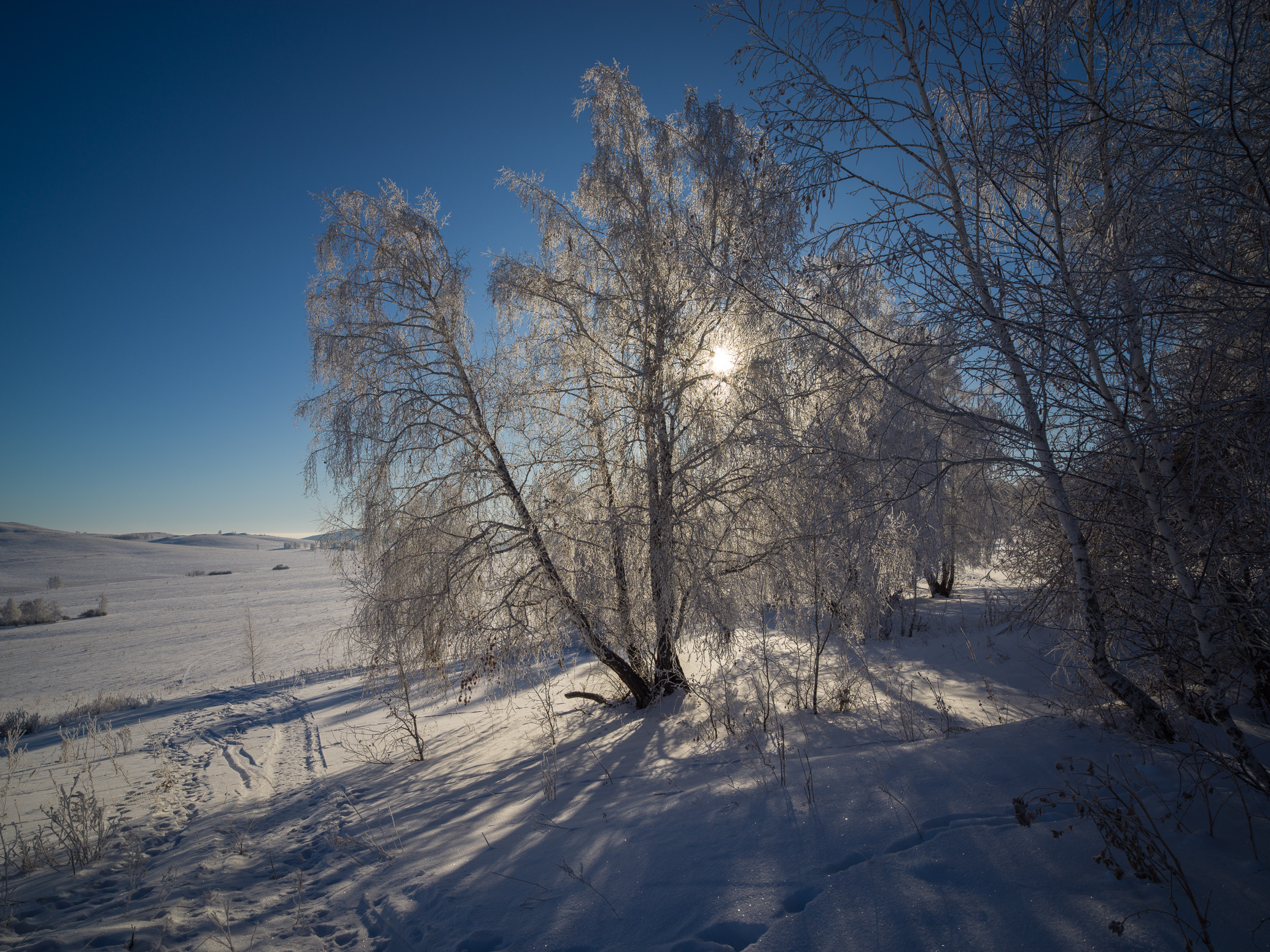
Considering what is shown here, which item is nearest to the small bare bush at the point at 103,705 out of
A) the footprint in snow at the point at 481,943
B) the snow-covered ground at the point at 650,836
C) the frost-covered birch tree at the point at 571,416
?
the snow-covered ground at the point at 650,836

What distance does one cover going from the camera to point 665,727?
5.90 metres

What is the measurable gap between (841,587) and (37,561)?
85739 millimetres

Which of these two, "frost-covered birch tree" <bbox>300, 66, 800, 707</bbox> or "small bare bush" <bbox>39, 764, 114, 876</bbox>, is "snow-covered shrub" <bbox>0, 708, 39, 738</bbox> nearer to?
"small bare bush" <bbox>39, 764, 114, 876</bbox>

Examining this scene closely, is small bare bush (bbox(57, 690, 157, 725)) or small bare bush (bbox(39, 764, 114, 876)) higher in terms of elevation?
small bare bush (bbox(39, 764, 114, 876))

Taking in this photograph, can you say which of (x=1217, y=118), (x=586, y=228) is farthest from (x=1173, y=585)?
(x=586, y=228)

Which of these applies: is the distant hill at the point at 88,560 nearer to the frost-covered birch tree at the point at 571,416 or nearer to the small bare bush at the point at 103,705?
the small bare bush at the point at 103,705

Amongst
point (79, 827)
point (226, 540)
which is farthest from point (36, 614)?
point (226, 540)

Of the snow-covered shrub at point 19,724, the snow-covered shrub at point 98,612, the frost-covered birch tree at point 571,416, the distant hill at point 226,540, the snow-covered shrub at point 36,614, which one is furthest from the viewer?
the distant hill at point 226,540

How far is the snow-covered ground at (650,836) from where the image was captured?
199 centimetres

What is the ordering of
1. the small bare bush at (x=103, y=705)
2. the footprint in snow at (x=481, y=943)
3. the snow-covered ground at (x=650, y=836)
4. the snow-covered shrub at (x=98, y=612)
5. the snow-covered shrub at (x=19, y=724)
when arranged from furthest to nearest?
the snow-covered shrub at (x=98, y=612) → the small bare bush at (x=103, y=705) → the snow-covered shrub at (x=19, y=724) → the footprint in snow at (x=481, y=943) → the snow-covered ground at (x=650, y=836)

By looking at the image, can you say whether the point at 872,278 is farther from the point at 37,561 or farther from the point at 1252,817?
the point at 37,561

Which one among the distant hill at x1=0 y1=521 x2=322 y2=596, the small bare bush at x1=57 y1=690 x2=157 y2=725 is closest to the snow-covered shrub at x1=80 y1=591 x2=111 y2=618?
the distant hill at x1=0 y1=521 x2=322 y2=596

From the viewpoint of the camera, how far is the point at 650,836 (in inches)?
119

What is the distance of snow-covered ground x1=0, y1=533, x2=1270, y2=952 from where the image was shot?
199cm
